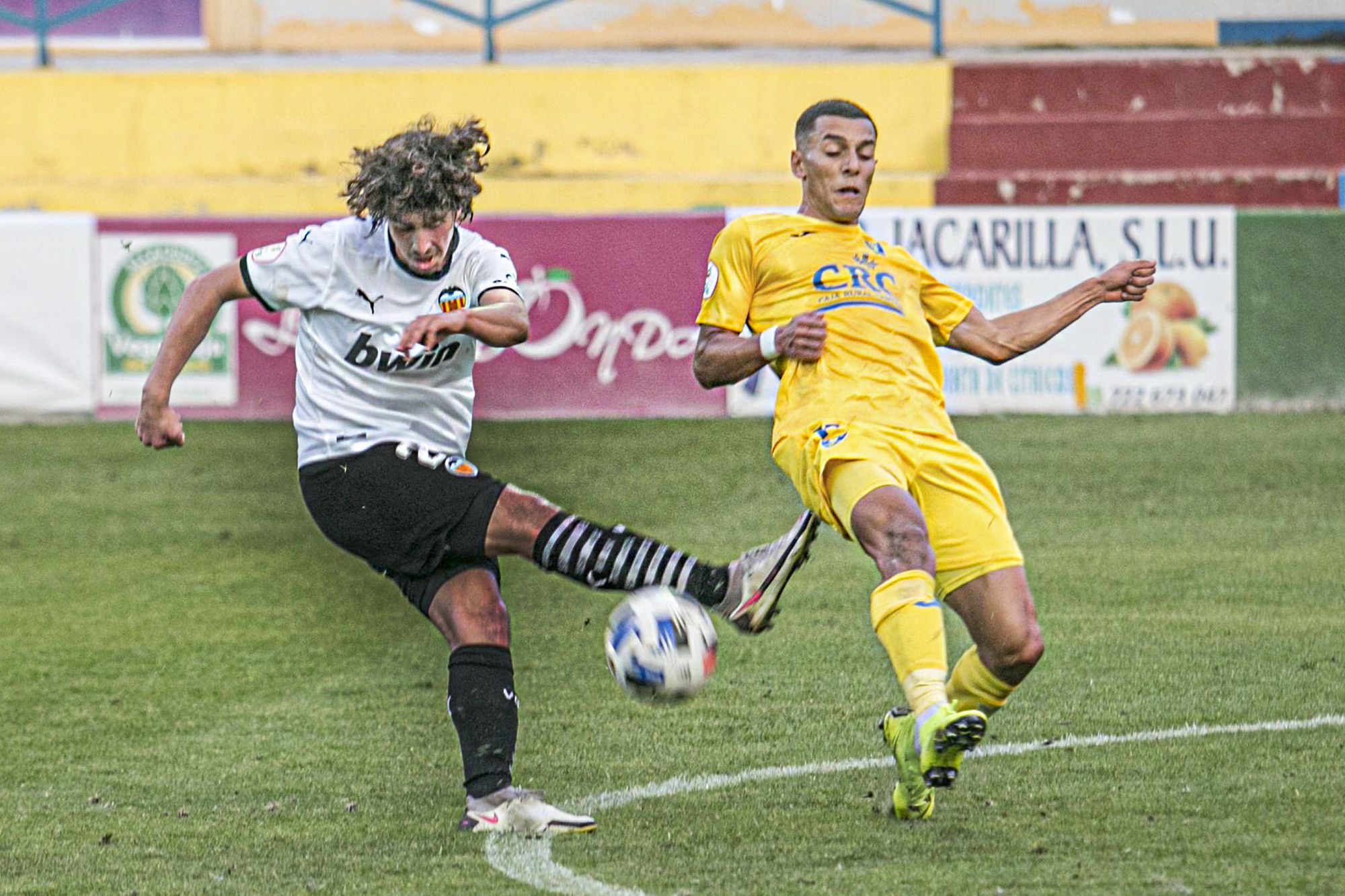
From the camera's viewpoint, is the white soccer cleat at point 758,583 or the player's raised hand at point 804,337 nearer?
the player's raised hand at point 804,337

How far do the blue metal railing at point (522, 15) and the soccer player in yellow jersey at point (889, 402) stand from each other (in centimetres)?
1489

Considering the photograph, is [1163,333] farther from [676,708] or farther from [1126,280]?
[1126,280]

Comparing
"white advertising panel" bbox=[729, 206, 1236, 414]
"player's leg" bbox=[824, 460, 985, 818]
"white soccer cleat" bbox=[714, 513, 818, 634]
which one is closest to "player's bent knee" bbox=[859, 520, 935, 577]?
"player's leg" bbox=[824, 460, 985, 818]

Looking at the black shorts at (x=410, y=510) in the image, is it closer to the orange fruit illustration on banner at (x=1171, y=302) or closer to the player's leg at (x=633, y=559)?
the player's leg at (x=633, y=559)

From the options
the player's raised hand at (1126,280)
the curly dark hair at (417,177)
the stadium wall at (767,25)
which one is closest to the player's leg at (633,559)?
the curly dark hair at (417,177)

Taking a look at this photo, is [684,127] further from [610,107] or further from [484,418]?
[484,418]

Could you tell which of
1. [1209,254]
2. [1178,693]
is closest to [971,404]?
[1209,254]

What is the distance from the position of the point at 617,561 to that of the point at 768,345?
0.70 metres

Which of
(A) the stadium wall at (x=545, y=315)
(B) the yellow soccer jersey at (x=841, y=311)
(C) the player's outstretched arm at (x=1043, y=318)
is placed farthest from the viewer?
(A) the stadium wall at (x=545, y=315)

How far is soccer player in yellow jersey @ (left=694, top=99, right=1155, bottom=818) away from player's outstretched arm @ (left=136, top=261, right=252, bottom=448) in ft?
4.14

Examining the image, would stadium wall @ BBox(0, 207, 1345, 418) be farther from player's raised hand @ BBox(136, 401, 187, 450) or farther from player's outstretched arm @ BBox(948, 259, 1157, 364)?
player's raised hand @ BBox(136, 401, 187, 450)

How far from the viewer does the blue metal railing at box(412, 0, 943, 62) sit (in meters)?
20.4

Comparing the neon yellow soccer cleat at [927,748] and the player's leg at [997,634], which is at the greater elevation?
the player's leg at [997,634]

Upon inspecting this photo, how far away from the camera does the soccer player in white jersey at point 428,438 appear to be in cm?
532
